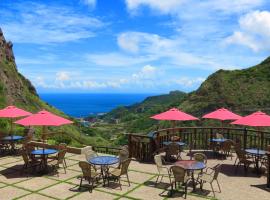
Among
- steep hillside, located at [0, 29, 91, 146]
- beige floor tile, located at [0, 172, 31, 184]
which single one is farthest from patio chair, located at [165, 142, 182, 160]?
steep hillside, located at [0, 29, 91, 146]

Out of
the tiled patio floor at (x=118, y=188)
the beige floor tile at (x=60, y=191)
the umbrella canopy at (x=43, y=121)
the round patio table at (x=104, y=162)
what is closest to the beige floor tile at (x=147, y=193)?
the tiled patio floor at (x=118, y=188)

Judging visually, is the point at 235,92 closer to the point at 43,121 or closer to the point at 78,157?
the point at 78,157

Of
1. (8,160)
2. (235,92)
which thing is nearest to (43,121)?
(8,160)

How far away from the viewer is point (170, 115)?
52.6ft

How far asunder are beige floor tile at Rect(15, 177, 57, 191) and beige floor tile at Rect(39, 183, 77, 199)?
16.9 inches

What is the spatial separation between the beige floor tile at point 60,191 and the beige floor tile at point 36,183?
0.43 metres

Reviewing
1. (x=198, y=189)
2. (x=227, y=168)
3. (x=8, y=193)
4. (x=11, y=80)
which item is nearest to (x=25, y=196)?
(x=8, y=193)

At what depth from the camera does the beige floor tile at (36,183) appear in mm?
11766

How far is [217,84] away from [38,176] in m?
58.6

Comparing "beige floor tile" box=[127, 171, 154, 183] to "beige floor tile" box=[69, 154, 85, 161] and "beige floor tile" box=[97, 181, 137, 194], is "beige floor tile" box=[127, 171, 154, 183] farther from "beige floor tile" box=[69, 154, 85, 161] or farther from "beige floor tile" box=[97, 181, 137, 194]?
"beige floor tile" box=[69, 154, 85, 161]

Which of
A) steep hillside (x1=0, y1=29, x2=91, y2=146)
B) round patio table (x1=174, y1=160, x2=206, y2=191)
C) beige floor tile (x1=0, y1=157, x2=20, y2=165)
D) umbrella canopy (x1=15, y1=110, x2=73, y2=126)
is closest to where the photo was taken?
round patio table (x1=174, y1=160, x2=206, y2=191)

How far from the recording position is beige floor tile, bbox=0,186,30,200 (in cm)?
1072

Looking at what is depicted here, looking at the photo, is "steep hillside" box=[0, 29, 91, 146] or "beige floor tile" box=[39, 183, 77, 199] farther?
"steep hillside" box=[0, 29, 91, 146]

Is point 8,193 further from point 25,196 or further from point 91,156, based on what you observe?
point 91,156
